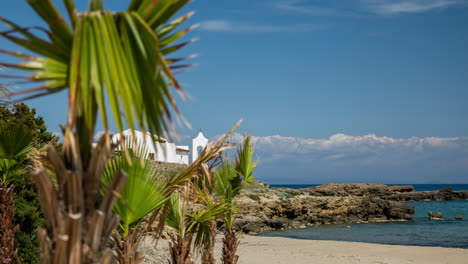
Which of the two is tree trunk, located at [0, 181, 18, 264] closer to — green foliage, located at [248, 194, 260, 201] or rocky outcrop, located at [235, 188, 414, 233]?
rocky outcrop, located at [235, 188, 414, 233]

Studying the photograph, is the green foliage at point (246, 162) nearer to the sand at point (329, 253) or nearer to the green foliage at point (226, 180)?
the green foliage at point (226, 180)

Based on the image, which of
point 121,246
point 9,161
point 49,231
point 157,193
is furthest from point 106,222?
point 9,161

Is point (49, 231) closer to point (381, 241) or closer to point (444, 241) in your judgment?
point (381, 241)

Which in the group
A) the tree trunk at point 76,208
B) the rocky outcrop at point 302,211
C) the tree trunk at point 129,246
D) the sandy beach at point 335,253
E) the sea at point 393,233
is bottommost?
the sea at point 393,233

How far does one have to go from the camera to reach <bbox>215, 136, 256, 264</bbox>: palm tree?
10.8m

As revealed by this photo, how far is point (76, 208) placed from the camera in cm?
333

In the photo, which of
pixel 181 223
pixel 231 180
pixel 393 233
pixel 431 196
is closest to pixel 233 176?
pixel 231 180

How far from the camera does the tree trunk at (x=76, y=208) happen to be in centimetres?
328

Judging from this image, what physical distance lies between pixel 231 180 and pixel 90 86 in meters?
8.14

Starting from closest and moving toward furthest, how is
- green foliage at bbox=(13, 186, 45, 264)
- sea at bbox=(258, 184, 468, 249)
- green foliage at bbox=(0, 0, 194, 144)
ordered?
green foliage at bbox=(0, 0, 194, 144), green foliage at bbox=(13, 186, 45, 264), sea at bbox=(258, 184, 468, 249)

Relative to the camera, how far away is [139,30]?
3.13m

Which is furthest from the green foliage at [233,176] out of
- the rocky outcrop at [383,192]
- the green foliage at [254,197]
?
the rocky outcrop at [383,192]

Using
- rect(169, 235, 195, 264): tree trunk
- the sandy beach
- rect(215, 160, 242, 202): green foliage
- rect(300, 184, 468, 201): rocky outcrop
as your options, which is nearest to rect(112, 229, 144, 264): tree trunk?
rect(169, 235, 195, 264): tree trunk

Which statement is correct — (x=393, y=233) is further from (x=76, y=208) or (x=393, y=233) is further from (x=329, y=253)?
(x=76, y=208)
